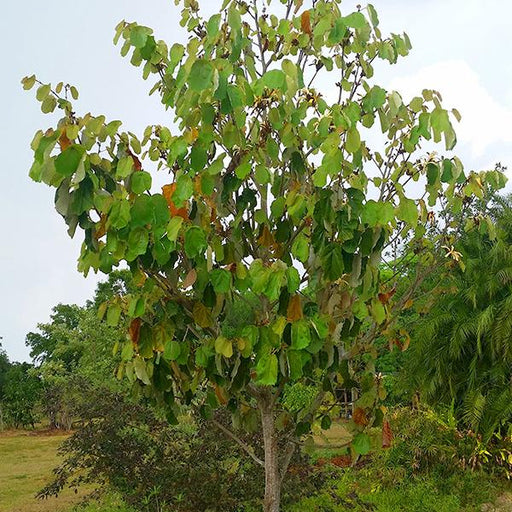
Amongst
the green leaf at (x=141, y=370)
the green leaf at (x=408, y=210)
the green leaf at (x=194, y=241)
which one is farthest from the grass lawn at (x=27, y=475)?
the green leaf at (x=408, y=210)

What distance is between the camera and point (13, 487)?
1464 centimetres

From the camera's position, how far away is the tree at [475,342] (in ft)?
37.9

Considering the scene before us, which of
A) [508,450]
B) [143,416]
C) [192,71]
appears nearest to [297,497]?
[143,416]

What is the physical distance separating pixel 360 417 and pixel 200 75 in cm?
233

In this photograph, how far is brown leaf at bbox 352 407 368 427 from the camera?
3939 mm

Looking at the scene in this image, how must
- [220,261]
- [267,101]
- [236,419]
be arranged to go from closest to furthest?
[220,261] < [267,101] < [236,419]

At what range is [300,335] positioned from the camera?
3113 mm

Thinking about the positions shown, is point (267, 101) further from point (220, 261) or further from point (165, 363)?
point (165, 363)

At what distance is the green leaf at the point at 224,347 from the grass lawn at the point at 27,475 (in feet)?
23.8

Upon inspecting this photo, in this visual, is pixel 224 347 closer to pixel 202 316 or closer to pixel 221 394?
pixel 202 316

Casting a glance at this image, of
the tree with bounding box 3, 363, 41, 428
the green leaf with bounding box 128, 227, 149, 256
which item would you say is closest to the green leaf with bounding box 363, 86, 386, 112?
the green leaf with bounding box 128, 227, 149, 256

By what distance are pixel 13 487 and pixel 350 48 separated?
13.9 metres

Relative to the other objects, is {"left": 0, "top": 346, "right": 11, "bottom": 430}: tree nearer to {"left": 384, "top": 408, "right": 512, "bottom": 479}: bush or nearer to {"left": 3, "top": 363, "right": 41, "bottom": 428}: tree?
{"left": 3, "top": 363, "right": 41, "bottom": 428}: tree

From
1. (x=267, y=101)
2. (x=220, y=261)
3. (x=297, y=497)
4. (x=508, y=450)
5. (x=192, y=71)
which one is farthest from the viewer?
(x=508, y=450)
